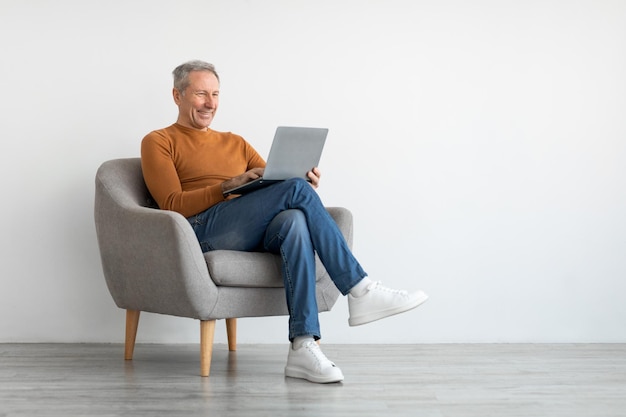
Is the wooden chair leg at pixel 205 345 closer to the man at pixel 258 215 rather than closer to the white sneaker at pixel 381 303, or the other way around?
the man at pixel 258 215

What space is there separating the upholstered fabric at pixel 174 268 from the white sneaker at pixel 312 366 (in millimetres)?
261

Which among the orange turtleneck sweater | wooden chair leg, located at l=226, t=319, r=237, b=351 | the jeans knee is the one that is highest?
the orange turtleneck sweater

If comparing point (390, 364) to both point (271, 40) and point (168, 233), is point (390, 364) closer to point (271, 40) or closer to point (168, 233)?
point (168, 233)

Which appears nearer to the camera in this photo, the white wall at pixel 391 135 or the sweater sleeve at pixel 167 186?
the sweater sleeve at pixel 167 186

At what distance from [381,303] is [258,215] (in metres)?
0.55

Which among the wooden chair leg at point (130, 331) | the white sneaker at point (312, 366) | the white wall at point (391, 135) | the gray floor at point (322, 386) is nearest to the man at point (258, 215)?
the white sneaker at point (312, 366)

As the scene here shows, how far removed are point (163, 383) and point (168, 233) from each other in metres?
0.51

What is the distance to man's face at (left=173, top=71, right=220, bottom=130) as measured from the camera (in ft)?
11.5

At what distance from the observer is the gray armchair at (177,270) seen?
302cm

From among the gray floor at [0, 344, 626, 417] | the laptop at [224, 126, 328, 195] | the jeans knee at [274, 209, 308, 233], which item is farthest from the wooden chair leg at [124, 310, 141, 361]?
the jeans knee at [274, 209, 308, 233]

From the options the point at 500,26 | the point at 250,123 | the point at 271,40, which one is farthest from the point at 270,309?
the point at 500,26

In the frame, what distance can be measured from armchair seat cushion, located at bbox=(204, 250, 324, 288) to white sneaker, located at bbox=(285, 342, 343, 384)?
0.28m

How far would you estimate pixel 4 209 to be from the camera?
4.02m

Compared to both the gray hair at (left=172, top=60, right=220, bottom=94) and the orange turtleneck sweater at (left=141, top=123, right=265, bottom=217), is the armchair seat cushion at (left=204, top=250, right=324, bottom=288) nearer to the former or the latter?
the orange turtleneck sweater at (left=141, top=123, right=265, bottom=217)
